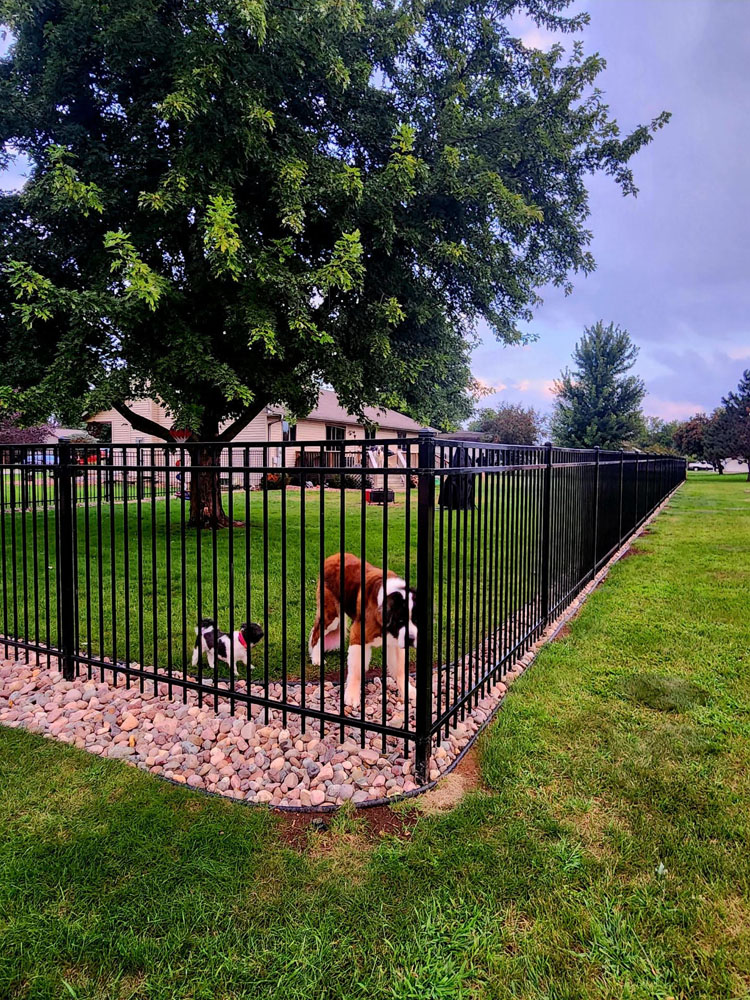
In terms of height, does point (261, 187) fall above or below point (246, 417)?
above

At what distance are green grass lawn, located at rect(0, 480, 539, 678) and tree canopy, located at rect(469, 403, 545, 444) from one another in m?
39.0

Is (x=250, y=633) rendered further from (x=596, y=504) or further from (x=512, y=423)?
(x=512, y=423)

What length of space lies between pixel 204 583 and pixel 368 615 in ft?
13.1

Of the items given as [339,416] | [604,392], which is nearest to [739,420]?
[604,392]

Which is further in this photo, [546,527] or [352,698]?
[546,527]

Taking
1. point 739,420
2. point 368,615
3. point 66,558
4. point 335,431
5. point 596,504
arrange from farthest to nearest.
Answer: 1. point 739,420
2. point 335,431
3. point 596,504
4. point 66,558
5. point 368,615

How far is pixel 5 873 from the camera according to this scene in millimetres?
1927

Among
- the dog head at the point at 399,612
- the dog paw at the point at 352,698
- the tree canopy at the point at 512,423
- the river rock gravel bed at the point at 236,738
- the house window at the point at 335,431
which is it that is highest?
the tree canopy at the point at 512,423

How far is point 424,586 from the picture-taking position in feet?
7.86

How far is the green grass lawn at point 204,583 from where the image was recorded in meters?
2.99

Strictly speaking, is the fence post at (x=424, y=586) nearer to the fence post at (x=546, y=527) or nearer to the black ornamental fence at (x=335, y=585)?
the black ornamental fence at (x=335, y=585)

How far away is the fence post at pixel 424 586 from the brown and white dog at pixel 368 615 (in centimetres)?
17

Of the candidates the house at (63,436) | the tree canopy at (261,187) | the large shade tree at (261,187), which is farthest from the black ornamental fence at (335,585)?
the tree canopy at (261,187)

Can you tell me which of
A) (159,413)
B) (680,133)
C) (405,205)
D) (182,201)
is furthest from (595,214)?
(159,413)
